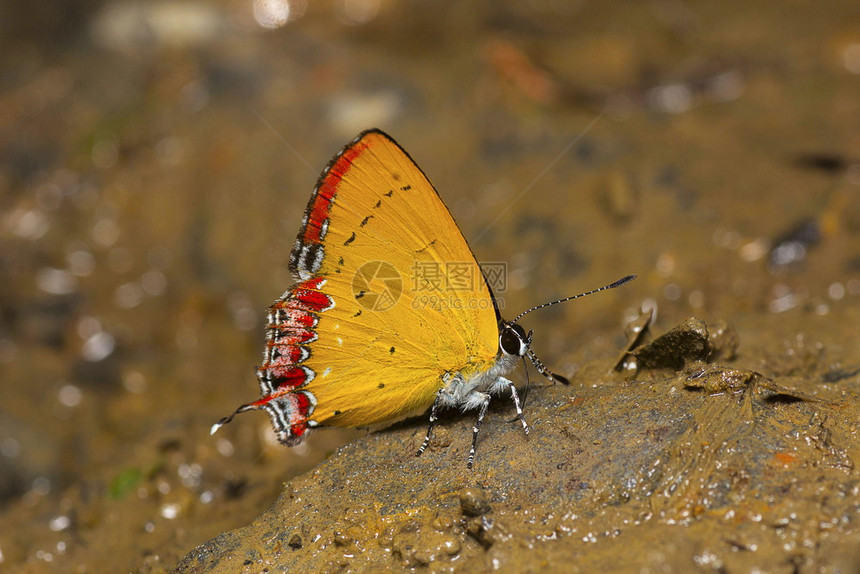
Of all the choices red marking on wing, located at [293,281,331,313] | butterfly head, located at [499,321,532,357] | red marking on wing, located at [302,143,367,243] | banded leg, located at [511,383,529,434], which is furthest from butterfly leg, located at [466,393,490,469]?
red marking on wing, located at [302,143,367,243]

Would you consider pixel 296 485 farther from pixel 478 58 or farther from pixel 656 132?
pixel 478 58

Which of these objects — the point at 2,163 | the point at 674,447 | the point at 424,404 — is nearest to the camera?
the point at 674,447

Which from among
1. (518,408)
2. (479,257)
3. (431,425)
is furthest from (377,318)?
(479,257)

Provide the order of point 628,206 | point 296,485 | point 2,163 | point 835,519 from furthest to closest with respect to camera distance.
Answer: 1. point 2,163
2. point 628,206
3. point 296,485
4. point 835,519

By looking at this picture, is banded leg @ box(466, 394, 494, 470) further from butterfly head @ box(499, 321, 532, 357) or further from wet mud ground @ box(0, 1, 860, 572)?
butterfly head @ box(499, 321, 532, 357)

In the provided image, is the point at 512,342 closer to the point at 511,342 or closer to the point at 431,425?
the point at 511,342

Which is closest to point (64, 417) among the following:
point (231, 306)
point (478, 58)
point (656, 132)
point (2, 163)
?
point (231, 306)
